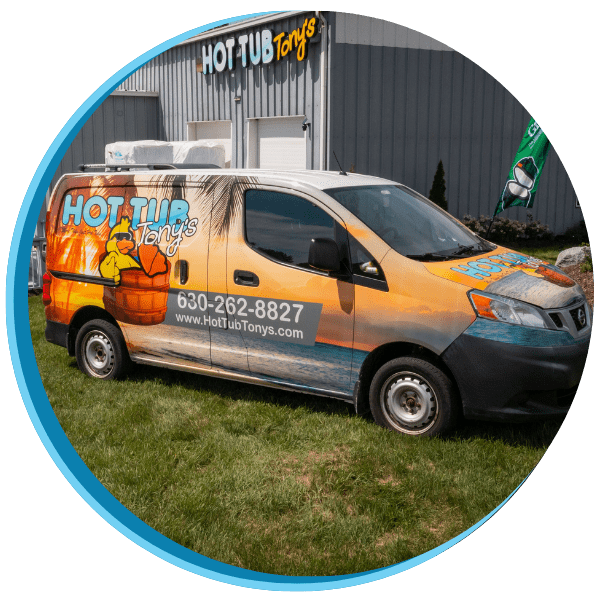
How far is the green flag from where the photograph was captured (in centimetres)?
445

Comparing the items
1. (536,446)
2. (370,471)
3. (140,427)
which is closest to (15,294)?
(140,427)

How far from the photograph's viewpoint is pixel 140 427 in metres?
5.38

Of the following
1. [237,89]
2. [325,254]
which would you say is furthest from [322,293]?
[237,89]

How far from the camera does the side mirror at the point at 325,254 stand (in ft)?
16.0

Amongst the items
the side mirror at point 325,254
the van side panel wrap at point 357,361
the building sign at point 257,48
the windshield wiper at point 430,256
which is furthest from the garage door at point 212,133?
the van side panel wrap at point 357,361

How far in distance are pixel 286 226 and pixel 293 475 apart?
1688 mm

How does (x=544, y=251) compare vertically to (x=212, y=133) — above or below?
below

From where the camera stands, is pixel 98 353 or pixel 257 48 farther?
pixel 98 353

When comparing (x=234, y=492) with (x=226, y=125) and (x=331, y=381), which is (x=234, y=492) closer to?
(x=331, y=381)

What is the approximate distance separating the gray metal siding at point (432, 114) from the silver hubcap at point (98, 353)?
283 cm

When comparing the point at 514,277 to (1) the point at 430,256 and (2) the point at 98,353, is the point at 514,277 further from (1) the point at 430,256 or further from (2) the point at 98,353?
(2) the point at 98,353

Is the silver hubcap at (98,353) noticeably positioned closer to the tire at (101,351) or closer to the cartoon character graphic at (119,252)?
the tire at (101,351)

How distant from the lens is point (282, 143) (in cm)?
541

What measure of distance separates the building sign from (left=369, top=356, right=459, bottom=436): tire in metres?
2.10
